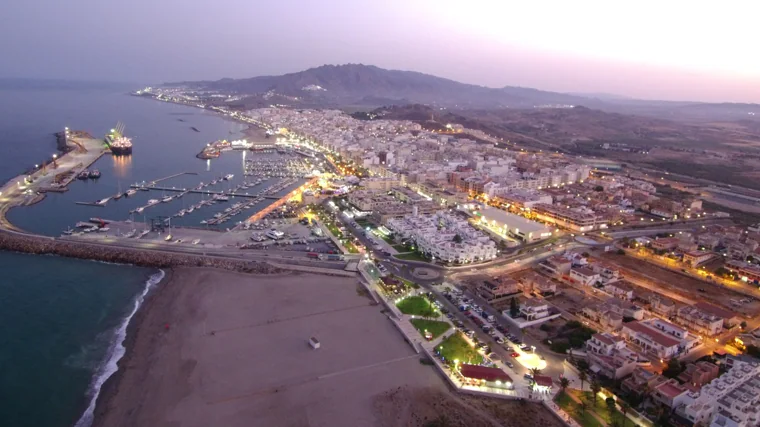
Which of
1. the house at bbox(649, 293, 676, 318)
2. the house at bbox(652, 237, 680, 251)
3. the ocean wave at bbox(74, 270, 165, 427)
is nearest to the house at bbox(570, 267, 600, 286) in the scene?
Result: the house at bbox(649, 293, 676, 318)

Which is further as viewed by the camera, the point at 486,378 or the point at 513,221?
the point at 513,221

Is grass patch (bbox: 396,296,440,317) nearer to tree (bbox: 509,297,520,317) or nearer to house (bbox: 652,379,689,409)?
tree (bbox: 509,297,520,317)

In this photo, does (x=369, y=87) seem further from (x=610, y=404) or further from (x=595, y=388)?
(x=610, y=404)

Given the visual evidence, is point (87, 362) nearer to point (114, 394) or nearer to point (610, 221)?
point (114, 394)

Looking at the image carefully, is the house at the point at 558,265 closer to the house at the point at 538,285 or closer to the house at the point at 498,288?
the house at the point at 538,285

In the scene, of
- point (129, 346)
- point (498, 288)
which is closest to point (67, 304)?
point (129, 346)

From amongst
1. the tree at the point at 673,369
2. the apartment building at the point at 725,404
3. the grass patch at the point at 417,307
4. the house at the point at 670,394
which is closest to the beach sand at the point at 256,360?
the grass patch at the point at 417,307

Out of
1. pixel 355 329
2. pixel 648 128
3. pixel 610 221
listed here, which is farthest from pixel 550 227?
pixel 648 128
